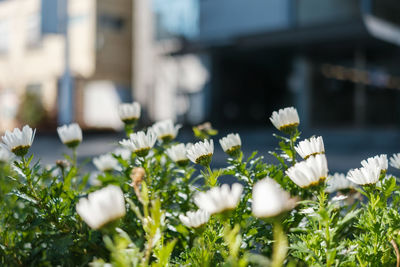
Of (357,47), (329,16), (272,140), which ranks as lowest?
(272,140)

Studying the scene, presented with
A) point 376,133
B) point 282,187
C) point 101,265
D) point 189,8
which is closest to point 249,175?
point 282,187

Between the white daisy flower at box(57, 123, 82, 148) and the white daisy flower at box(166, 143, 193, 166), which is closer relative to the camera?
the white daisy flower at box(166, 143, 193, 166)

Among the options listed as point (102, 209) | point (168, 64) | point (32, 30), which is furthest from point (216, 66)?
point (102, 209)

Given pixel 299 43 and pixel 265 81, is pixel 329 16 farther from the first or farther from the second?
pixel 265 81

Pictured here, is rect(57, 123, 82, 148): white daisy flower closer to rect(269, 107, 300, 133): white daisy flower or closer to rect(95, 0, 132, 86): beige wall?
rect(269, 107, 300, 133): white daisy flower

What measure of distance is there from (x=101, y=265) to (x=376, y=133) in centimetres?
1249

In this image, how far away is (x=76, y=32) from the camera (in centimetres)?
2139

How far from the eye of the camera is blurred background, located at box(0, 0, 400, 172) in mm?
13617

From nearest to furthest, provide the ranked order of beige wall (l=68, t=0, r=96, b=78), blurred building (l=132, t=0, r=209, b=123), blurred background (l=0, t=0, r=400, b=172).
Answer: blurred background (l=0, t=0, r=400, b=172)
blurred building (l=132, t=0, r=209, b=123)
beige wall (l=68, t=0, r=96, b=78)

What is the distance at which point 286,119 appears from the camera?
125cm

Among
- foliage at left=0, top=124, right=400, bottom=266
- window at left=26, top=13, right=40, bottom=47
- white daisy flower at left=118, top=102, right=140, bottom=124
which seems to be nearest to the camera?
foliage at left=0, top=124, right=400, bottom=266

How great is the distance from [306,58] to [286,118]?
15230 millimetres

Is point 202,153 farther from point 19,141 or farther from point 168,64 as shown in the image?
point 168,64

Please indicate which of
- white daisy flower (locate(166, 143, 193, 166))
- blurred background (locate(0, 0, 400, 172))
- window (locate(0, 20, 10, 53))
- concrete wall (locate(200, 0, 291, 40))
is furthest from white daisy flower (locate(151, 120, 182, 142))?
window (locate(0, 20, 10, 53))
